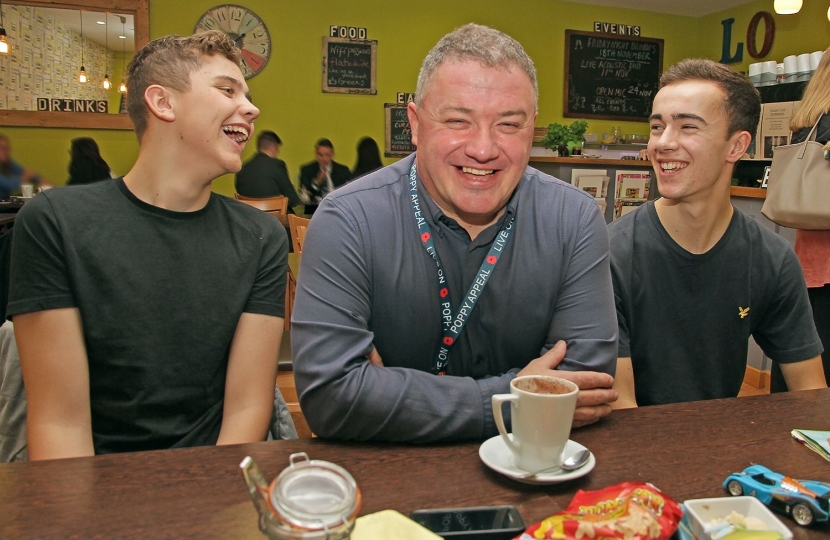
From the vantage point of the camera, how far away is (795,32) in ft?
24.2

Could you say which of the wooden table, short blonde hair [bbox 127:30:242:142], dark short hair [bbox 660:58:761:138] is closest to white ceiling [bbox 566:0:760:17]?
dark short hair [bbox 660:58:761:138]

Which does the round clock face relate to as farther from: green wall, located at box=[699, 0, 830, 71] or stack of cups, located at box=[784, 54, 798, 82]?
green wall, located at box=[699, 0, 830, 71]

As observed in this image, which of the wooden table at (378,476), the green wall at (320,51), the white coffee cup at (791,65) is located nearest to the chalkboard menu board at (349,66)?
the green wall at (320,51)

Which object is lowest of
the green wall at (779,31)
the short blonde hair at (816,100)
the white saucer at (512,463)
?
the white saucer at (512,463)

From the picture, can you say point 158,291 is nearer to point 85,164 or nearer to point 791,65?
point 85,164

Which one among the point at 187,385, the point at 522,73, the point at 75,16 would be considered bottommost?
the point at 187,385

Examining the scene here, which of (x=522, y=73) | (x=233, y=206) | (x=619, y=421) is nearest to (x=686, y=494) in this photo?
(x=619, y=421)

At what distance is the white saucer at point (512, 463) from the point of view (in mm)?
887

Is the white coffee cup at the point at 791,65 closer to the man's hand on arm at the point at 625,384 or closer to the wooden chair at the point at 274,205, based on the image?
the wooden chair at the point at 274,205

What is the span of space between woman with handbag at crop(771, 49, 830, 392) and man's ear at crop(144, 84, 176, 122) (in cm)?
191

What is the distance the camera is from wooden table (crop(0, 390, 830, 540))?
0.80 metres

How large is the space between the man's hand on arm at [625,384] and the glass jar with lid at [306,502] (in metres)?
1.23

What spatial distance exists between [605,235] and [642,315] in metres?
0.42

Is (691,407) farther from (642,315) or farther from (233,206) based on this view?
(233,206)
